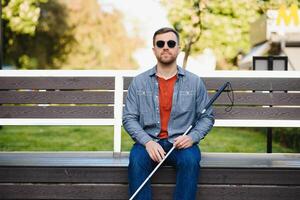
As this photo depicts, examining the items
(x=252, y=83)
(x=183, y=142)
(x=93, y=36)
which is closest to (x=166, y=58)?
(x=183, y=142)

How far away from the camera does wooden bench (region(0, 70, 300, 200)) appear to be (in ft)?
13.4

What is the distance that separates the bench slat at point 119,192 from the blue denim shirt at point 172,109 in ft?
1.35

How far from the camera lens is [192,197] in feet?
12.6

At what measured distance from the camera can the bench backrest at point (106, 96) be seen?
5113 mm

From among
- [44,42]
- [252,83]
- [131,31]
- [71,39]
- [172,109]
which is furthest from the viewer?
[131,31]

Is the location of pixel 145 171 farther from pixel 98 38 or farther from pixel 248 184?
pixel 98 38

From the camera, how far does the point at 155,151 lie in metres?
3.82

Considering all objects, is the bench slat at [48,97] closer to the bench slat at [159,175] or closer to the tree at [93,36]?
the bench slat at [159,175]

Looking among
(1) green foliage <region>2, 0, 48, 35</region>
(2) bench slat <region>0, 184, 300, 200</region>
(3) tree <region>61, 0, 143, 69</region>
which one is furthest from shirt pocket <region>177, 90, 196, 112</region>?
(3) tree <region>61, 0, 143, 69</region>

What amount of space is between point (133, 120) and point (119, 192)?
557 mm

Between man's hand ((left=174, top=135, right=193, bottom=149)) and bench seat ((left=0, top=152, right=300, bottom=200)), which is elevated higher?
man's hand ((left=174, top=135, right=193, bottom=149))

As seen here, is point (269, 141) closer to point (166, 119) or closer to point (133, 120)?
point (166, 119)

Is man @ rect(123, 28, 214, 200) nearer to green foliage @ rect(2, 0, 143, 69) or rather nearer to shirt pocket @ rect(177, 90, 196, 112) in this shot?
shirt pocket @ rect(177, 90, 196, 112)

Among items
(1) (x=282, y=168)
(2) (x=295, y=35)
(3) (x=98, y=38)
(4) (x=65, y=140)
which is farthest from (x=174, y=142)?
(3) (x=98, y=38)
